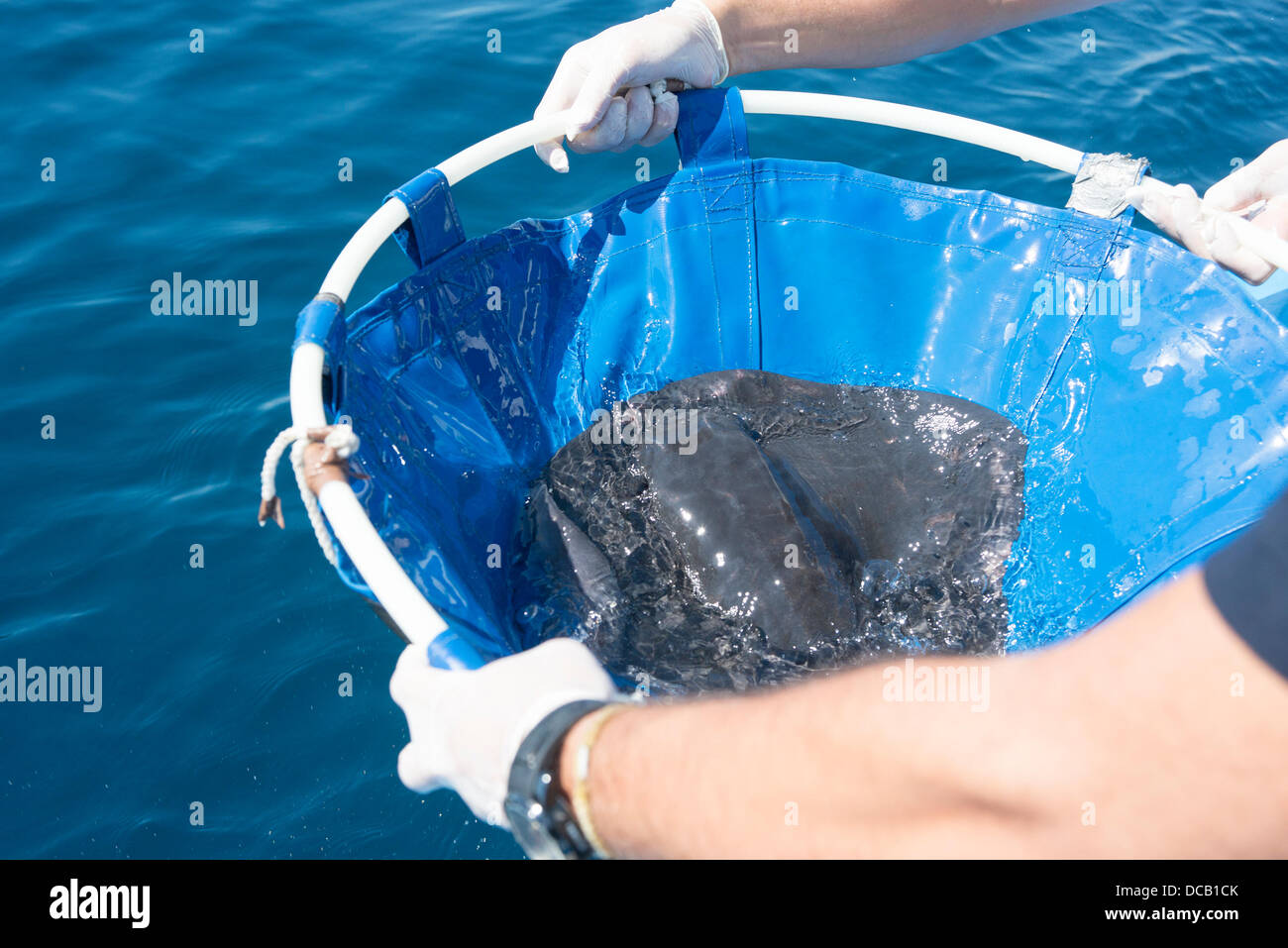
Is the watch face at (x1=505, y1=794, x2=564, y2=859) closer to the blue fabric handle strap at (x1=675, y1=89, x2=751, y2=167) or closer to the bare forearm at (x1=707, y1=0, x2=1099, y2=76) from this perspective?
the blue fabric handle strap at (x1=675, y1=89, x2=751, y2=167)

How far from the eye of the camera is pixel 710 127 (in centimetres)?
288

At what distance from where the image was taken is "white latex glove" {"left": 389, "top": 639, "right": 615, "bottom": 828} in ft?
4.61

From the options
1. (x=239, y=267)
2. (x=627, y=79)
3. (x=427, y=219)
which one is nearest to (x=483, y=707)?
(x=427, y=219)

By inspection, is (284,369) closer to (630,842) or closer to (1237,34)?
(630,842)

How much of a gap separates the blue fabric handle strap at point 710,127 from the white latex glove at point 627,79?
0.04 meters

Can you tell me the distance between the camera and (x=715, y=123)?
2.88 metres

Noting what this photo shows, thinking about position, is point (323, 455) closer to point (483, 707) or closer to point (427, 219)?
point (483, 707)

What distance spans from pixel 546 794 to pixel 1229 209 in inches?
109

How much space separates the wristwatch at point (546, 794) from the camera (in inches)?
51.0

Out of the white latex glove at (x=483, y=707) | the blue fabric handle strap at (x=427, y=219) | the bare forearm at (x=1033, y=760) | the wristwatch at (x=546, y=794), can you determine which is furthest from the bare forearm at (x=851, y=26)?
the bare forearm at (x=1033, y=760)

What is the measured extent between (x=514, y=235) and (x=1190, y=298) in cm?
192

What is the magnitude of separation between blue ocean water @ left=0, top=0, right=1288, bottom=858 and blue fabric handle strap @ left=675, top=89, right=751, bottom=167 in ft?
6.01

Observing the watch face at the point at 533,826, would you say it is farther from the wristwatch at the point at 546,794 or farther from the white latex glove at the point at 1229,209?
the white latex glove at the point at 1229,209
